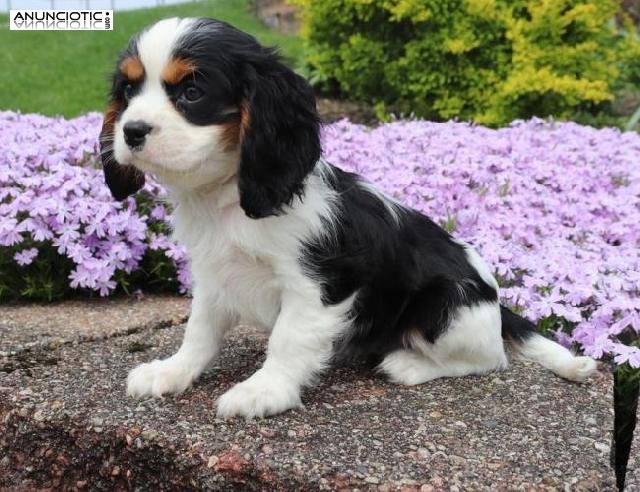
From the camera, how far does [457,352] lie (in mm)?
2945

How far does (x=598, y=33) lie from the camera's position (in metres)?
8.03

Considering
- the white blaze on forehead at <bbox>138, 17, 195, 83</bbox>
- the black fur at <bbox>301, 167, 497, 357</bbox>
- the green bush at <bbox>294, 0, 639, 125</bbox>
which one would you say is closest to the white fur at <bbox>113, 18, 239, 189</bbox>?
the white blaze on forehead at <bbox>138, 17, 195, 83</bbox>

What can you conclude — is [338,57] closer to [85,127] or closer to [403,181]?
[85,127]

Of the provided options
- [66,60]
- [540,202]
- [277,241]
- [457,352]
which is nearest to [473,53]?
[540,202]

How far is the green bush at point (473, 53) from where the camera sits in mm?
7680

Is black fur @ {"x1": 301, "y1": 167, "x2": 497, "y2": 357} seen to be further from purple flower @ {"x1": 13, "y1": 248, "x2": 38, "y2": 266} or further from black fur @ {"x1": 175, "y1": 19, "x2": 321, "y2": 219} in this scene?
purple flower @ {"x1": 13, "y1": 248, "x2": 38, "y2": 266}

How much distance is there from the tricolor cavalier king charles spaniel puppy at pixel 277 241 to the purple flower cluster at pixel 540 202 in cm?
39

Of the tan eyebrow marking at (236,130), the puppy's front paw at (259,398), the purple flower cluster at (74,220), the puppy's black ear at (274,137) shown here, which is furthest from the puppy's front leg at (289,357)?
the purple flower cluster at (74,220)

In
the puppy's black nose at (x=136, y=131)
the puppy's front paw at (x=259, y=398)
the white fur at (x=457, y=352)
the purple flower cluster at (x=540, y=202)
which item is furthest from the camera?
the purple flower cluster at (x=540, y=202)

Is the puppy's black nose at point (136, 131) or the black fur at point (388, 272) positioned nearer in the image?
the puppy's black nose at point (136, 131)

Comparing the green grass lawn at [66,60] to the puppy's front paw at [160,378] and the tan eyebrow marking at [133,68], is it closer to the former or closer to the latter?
the puppy's front paw at [160,378]

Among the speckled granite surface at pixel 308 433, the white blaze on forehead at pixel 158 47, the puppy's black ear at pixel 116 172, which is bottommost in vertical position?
the speckled granite surface at pixel 308 433

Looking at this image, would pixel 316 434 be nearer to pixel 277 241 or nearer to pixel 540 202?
pixel 277 241

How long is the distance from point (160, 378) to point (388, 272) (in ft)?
2.75
